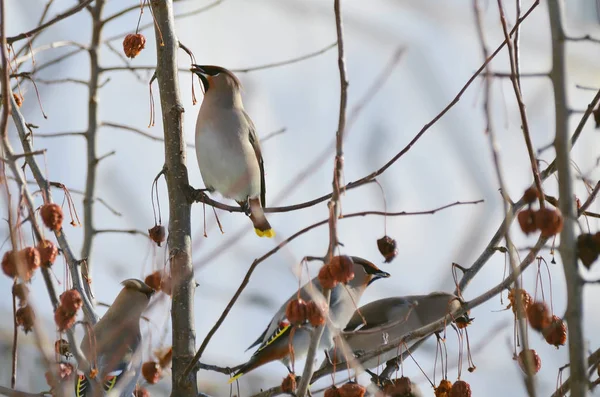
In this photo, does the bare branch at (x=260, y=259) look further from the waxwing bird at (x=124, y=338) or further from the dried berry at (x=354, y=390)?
the waxwing bird at (x=124, y=338)

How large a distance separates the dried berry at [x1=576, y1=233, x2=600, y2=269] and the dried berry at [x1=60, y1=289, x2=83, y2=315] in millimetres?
1258

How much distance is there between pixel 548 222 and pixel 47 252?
4.10 feet

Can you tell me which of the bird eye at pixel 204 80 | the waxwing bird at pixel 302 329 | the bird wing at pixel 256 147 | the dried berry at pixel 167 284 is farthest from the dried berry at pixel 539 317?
the bird eye at pixel 204 80

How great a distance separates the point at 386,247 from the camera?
9.69 ft

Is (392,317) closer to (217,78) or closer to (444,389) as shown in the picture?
(217,78)

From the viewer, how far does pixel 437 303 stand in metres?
5.33

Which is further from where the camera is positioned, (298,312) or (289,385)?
(289,385)

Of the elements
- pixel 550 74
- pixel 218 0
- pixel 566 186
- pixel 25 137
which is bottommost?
pixel 566 186

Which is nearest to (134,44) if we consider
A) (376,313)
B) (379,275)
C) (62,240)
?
(62,240)

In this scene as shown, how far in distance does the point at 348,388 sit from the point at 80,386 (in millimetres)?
1627

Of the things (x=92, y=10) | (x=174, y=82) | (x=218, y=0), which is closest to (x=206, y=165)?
(x=218, y=0)

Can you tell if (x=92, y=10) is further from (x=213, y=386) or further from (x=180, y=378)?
(x=180, y=378)

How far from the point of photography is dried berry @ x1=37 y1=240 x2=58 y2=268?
7.84ft

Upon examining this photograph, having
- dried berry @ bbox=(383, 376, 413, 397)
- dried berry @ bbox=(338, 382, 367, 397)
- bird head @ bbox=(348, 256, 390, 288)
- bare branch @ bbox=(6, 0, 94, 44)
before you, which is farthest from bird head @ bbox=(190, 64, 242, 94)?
dried berry @ bbox=(338, 382, 367, 397)
